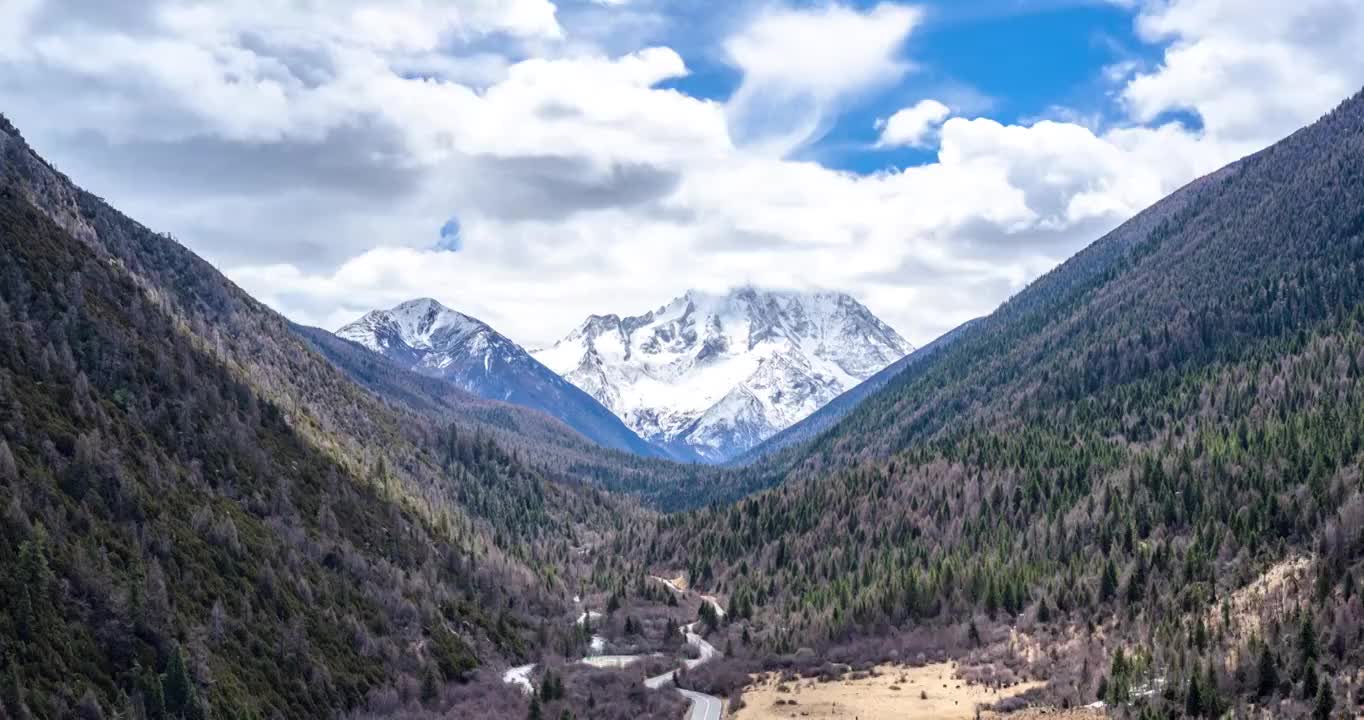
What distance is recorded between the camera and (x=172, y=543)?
106m

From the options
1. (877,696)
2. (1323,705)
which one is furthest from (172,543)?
(1323,705)

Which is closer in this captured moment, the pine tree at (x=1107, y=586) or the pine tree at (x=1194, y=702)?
the pine tree at (x=1194, y=702)

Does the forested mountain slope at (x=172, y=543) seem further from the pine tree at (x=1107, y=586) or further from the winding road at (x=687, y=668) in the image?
the pine tree at (x=1107, y=586)

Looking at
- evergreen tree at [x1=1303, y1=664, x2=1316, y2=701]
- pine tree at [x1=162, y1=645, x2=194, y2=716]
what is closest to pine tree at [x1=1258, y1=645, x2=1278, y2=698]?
→ evergreen tree at [x1=1303, y1=664, x2=1316, y2=701]

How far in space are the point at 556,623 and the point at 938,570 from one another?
58884mm

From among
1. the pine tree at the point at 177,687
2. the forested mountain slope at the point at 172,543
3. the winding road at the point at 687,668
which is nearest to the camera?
the pine tree at the point at 177,687

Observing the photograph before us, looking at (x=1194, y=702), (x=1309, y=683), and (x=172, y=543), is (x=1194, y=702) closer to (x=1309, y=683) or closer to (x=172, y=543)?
(x=1309, y=683)

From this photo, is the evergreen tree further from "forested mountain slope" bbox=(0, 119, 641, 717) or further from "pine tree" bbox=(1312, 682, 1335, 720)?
"forested mountain slope" bbox=(0, 119, 641, 717)

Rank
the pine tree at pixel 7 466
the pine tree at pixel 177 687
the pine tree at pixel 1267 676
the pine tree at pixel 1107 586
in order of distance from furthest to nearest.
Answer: the pine tree at pixel 1107 586 → the pine tree at pixel 7 466 → the pine tree at pixel 1267 676 → the pine tree at pixel 177 687

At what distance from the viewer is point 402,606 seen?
13650cm

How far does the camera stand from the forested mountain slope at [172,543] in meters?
83.8

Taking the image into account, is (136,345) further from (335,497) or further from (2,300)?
(335,497)

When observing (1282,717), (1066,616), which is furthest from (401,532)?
(1282,717)

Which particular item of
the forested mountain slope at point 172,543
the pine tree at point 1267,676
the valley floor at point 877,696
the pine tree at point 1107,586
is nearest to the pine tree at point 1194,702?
the pine tree at point 1267,676
